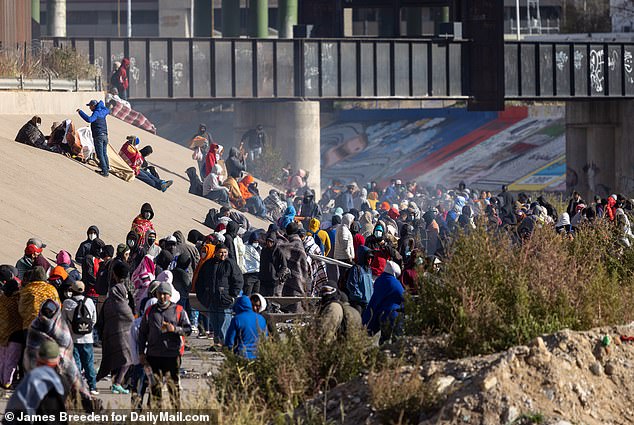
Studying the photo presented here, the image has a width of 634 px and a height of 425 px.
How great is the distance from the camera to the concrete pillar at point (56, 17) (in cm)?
6856

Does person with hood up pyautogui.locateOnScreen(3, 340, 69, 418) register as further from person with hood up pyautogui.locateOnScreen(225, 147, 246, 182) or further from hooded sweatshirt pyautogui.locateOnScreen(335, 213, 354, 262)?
person with hood up pyautogui.locateOnScreen(225, 147, 246, 182)

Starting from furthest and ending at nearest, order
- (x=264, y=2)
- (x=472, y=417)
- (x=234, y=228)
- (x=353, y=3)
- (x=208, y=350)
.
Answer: (x=264, y=2) → (x=353, y=3) → (x=234, y=228) → (x=208, y=350) → (x=472, y=417)

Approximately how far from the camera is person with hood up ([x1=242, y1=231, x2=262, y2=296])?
19375 mm

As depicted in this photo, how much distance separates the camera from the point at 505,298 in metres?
13.4

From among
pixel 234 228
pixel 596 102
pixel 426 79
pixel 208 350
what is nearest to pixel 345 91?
pixel 426 79

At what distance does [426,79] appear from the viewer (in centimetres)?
4788

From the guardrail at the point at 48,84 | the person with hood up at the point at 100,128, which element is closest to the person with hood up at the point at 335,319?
the person with hood up at the point at 100,128

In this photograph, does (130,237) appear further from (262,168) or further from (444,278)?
(262,168)

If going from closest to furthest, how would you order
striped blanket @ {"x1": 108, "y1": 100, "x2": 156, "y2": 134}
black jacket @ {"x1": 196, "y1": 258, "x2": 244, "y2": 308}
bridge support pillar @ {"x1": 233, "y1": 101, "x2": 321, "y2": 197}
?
black jacket @ {"x1": 196, "y1": 258, "x2": 244, "y2": 308}, striped blanket @ {"x1": 108, "y1": 100, "x2": 156, "y2": 134}, bridge support pillar @ {"x1": 233, "y1": 101, "x2": 321, "y2": 197}

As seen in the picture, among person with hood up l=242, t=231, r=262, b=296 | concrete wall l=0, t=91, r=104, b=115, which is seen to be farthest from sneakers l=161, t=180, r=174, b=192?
person with hood up l=242, t=231, r=262, b=296

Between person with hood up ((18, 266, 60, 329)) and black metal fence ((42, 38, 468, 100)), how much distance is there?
106ft

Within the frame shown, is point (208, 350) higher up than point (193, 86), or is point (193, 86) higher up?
point (193, 86)

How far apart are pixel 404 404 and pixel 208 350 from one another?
6.06 m

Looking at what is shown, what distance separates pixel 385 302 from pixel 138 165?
18238mm
